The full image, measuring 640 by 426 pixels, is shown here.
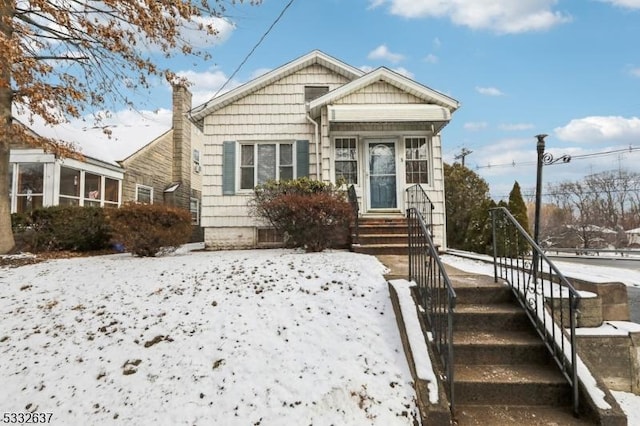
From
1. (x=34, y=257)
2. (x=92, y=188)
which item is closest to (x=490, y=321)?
(x=34, y=257)

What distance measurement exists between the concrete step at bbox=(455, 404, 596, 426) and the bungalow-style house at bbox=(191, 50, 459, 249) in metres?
→ 6.26

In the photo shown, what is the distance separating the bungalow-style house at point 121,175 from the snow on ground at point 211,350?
6.88m

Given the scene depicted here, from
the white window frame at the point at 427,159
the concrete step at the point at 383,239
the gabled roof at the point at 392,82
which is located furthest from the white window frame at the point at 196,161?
the concrete step at the point at 383,239

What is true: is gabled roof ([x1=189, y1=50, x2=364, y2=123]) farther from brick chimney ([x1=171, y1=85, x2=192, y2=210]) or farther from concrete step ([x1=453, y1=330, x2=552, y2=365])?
concrete step ([x1=453, y1=330, x2=552, y2=365])

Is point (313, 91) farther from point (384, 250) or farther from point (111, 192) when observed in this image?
point (111, 192)

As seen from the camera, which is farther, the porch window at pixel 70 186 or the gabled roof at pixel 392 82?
the porch window at pixel 70 186

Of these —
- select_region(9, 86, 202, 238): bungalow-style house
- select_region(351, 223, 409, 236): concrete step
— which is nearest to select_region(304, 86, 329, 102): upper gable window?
select_region(9, 86, 202, 238): bungalow-style house

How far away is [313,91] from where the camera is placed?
1022cm

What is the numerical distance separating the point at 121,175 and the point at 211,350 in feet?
42.6

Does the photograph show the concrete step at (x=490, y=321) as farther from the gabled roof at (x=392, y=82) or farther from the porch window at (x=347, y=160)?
the gabled roof at (x=392, y=82)

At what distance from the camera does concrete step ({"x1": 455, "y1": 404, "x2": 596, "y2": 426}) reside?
2781mm

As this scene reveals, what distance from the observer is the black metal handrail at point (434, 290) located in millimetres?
2898

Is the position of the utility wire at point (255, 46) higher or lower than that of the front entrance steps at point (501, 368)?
higher

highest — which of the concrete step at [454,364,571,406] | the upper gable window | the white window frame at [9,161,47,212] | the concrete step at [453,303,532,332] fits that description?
the upper gable window
